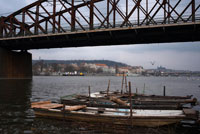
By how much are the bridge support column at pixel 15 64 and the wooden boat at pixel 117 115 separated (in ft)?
154

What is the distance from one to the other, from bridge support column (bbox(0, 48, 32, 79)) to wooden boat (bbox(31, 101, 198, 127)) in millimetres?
47038

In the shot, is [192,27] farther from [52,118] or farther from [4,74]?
[4,74]

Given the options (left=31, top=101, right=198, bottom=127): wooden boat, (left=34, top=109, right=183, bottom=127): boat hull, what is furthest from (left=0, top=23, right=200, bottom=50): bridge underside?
(left=34, top=109, right=183, bottom=127): boat hull

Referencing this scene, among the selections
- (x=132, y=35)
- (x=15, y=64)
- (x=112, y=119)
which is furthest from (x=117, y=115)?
(x=15, y=64)

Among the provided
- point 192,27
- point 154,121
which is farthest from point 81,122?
Result: point 192,27

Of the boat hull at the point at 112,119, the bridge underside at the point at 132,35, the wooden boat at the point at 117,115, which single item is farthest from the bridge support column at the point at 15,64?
the boat hull at the point at 112,119

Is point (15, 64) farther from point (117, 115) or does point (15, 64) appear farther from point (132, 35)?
point (117, 115)

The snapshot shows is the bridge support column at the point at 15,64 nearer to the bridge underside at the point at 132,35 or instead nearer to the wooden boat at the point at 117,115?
the bridge underside at the point at 132,35

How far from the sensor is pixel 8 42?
5759 centimetres

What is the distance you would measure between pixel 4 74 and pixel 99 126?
52399 millimetres

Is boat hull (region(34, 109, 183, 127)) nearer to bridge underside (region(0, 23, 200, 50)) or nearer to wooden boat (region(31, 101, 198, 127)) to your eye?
wooden boat (region(31, 101, 198, 127))

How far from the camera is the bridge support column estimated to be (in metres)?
61.3

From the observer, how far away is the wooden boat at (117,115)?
15.2 meters

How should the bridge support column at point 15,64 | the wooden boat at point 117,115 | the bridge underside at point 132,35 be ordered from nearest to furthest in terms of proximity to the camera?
the wooden boat at point 117,115
the bridge underside at point 132,35
the bridge support column at point 15,64
